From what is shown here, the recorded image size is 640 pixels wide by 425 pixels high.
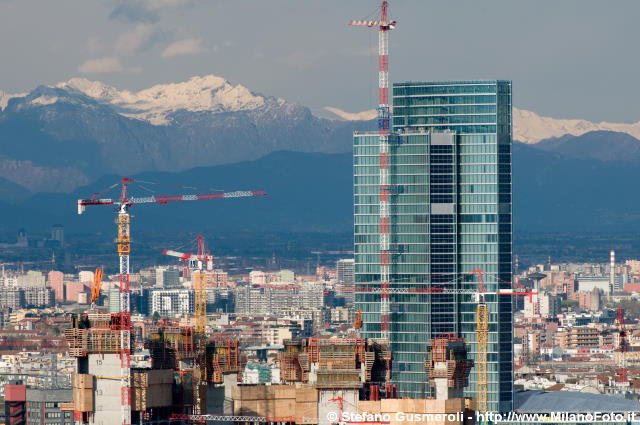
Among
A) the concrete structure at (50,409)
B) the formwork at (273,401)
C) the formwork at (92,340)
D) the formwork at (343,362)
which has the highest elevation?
the formwork at (92,340)

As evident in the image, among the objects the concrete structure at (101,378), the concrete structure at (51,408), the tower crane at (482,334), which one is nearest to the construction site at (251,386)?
the concrete structure at (101,378)

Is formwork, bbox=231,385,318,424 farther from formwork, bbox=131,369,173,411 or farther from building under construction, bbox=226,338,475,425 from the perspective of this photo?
formwork, bbox=131,369,173,411

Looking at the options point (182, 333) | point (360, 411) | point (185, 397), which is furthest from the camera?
point (182, 333)

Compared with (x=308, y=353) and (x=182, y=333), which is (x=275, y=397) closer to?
(x=308, y=353)

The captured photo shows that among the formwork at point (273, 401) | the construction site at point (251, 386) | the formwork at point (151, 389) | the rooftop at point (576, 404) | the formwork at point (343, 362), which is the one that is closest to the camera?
the construction site at point (251, 386)

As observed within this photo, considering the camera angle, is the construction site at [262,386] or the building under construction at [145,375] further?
the building under construction at [145,375]

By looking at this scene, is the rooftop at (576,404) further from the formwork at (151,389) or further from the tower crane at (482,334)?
the formwork at (151,389)

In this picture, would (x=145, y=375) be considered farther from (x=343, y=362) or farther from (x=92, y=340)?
(x=343, y=362)

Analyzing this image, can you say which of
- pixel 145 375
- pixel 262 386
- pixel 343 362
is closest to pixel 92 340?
pixel 145 375

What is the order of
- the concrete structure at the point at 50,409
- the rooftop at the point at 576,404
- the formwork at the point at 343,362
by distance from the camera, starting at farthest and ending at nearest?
the concrete structure at the point at 50,409, the rooftop at the point at 576,404, the formwork at the point at 343,362

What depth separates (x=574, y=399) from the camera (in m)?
193

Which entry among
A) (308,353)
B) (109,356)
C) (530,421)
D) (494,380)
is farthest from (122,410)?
(494,380)

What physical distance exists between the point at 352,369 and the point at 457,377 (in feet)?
22.2

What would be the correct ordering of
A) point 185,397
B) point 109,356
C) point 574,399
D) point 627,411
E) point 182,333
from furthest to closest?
1. point 574,399
2. point 627,411
3. point 182,333
4. point 185,397
5. point 109,356
